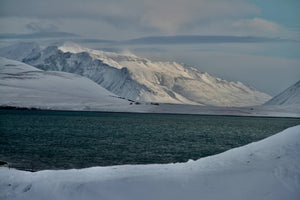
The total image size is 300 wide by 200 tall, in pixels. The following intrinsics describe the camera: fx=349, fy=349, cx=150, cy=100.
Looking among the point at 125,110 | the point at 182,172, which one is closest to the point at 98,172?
the point at 182,172

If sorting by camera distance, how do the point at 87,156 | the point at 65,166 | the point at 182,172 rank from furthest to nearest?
the point at 87,156, the point at 65,166, the point at 182,172

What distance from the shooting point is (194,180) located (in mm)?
14500

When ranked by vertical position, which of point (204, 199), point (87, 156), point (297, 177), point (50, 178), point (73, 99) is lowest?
point (73, 99)

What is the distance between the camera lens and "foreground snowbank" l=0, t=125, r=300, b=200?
13529 mm

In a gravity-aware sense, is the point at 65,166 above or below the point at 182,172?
below

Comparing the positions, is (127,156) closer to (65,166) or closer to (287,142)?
(65,166)

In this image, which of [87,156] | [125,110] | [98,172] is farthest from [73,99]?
[98,172]

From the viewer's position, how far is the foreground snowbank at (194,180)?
13529 mm

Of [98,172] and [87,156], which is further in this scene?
[87,156]

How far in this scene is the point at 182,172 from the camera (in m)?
15.6

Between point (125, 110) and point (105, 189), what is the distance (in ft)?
490

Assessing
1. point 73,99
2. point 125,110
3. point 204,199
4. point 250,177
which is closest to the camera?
point 204,199

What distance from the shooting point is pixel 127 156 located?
107 feet

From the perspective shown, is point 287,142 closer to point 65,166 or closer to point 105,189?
point 105,189
